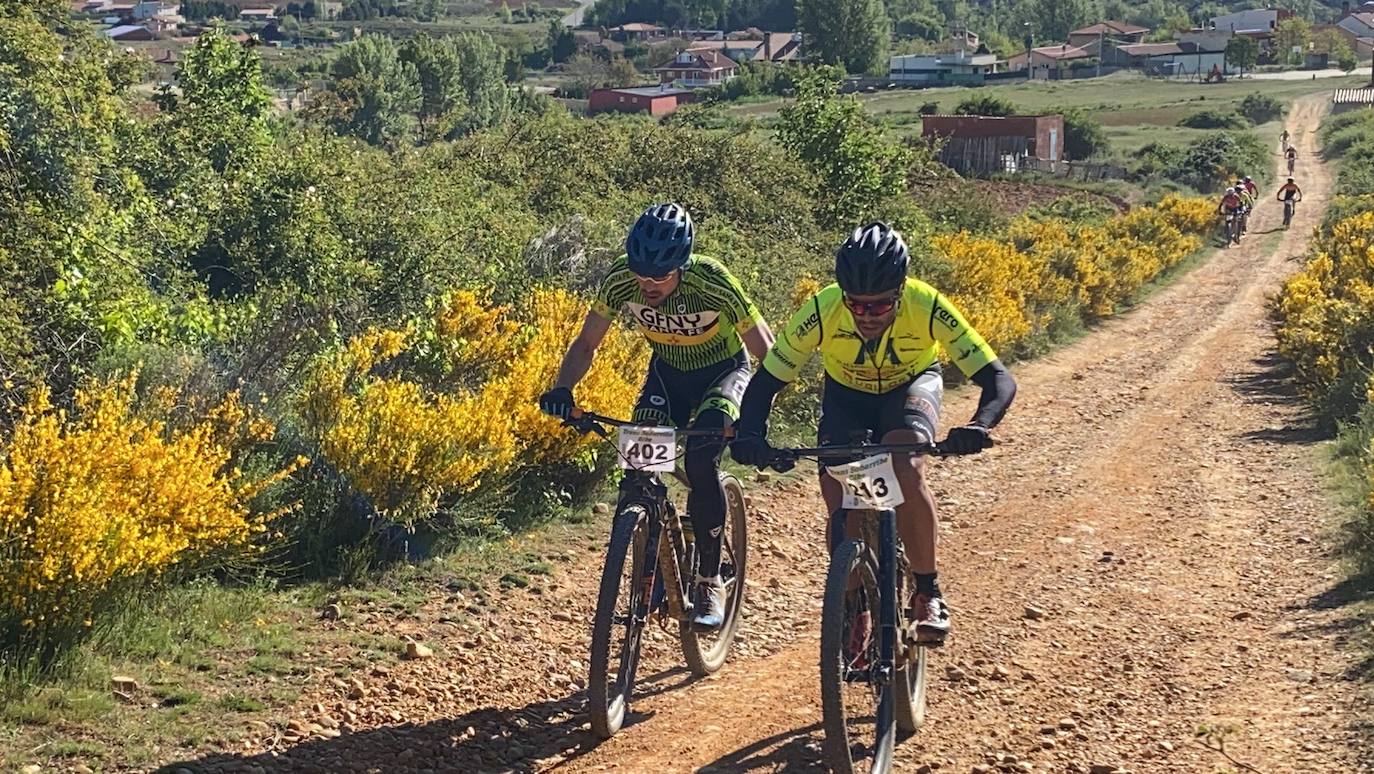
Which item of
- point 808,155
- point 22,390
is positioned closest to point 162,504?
point 22,390

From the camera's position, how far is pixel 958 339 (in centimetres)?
527

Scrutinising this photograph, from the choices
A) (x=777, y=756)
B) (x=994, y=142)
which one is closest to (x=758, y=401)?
(x=777, y=756)

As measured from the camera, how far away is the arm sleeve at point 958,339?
5234 millimetres

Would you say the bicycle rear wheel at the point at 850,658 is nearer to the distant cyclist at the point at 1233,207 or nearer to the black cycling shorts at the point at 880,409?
the black cycling shorts at the point at 880,409

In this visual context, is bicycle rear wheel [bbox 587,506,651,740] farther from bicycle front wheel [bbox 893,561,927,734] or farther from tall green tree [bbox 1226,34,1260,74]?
tall green tree [bbox 1226,34,1260,74]

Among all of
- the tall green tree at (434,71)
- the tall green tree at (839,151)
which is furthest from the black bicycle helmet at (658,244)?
the tall green tree at (434,71)

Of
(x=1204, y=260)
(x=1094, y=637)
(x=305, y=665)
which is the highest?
(x=305, y=665)

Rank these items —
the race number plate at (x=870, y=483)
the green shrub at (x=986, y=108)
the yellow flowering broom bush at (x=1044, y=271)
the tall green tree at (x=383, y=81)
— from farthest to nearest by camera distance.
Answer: the green shrub at (x=986, y=108)
the tall green tree at (x=383, y=81)
the yellow flowering broom bush at (x=1044, y=271)
the race number plate at (x=870, y=483)

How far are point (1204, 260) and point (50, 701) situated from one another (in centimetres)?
2985

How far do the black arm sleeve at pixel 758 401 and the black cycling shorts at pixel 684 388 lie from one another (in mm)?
520

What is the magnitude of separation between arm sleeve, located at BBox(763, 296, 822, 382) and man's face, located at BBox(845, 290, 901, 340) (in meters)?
0.16

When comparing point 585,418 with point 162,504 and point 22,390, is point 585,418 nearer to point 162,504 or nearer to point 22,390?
point 162,504

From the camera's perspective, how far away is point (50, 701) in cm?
509

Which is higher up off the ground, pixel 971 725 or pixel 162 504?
pixel 162 504
